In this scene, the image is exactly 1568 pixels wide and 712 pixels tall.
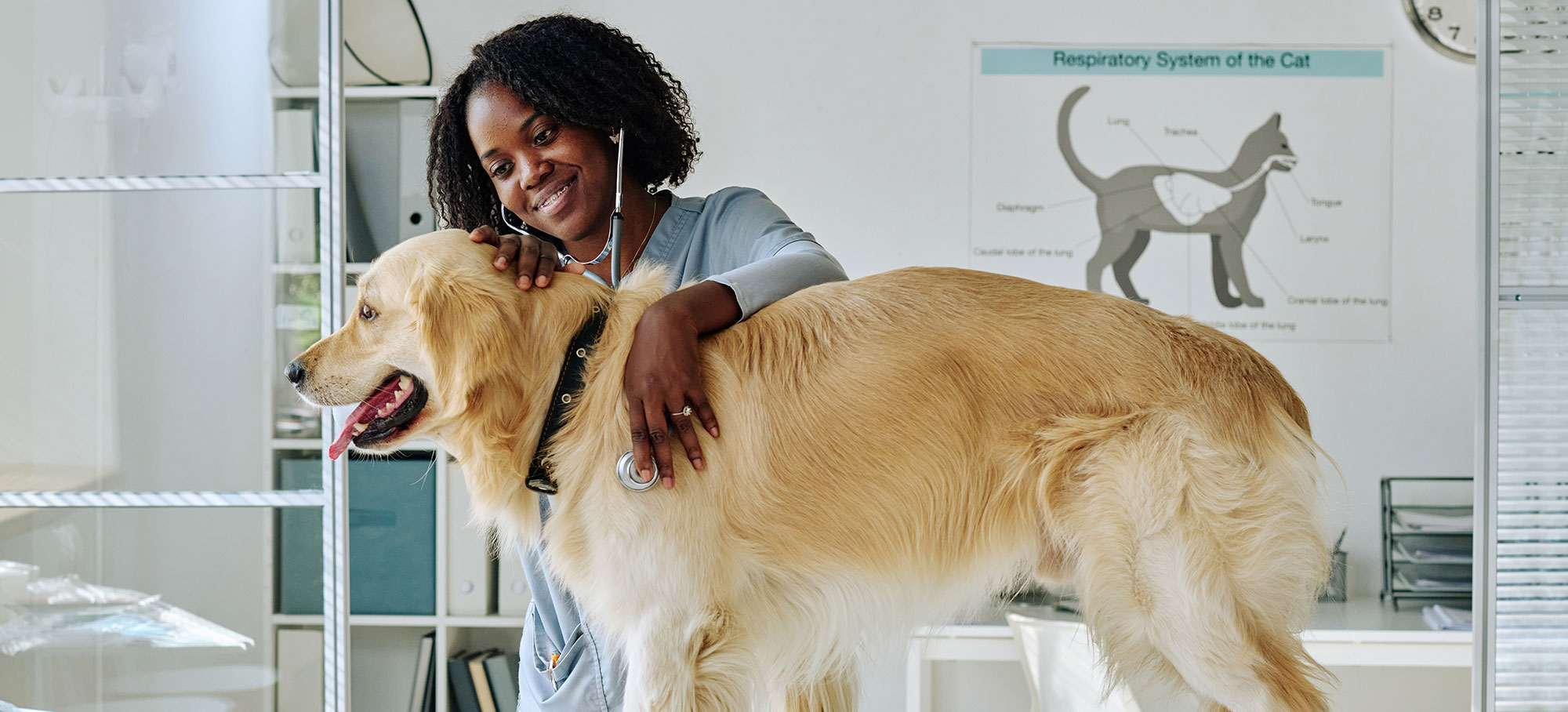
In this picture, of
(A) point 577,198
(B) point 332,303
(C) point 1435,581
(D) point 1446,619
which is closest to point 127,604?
(B) point 332,303

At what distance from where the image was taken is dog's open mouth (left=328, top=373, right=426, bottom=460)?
3.86ft

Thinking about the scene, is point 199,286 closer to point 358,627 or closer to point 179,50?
point 179,50

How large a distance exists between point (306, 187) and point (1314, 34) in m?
3.39

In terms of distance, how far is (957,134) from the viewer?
3688mm

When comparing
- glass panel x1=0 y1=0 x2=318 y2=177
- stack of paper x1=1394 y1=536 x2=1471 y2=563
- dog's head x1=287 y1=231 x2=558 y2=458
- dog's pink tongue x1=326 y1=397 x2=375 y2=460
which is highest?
glass panel x1=0 y1=0 x2=318 y2=177

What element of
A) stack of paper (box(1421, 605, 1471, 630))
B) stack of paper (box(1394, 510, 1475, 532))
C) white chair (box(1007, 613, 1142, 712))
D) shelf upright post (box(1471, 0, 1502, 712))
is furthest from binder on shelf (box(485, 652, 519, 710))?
stack of paper (box(1394, 510, 1475, 532))

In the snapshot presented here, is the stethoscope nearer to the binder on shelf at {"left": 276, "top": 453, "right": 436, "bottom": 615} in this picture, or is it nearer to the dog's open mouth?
the dog's open mouth

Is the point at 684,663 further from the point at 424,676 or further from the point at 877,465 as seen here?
the point at 424,676

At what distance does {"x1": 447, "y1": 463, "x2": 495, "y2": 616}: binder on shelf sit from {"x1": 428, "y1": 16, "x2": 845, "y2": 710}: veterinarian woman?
1.86 meters

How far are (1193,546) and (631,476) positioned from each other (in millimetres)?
596

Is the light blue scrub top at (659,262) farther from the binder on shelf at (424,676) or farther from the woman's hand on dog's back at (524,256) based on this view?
the binder on shelf at (424,676)

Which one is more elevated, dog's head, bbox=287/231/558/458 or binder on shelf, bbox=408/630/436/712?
dog's head, bbox=287/231/558/458

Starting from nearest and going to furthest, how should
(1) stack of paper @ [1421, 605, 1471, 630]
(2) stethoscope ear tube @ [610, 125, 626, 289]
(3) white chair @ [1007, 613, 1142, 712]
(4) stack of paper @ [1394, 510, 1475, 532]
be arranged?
(2) stethoscope ear tube @ [610, 125, 626, 289]
(3) white chair @ [1007, 613, 1142, 712]
(1) stack of paper @ [1421, 605, 1471, 630]
(4) stack of paper @ [1394, 510, 1475, 532]

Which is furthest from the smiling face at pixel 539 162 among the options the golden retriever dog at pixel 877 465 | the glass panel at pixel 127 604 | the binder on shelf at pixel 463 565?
the binder on shelf at pixel 463 565
